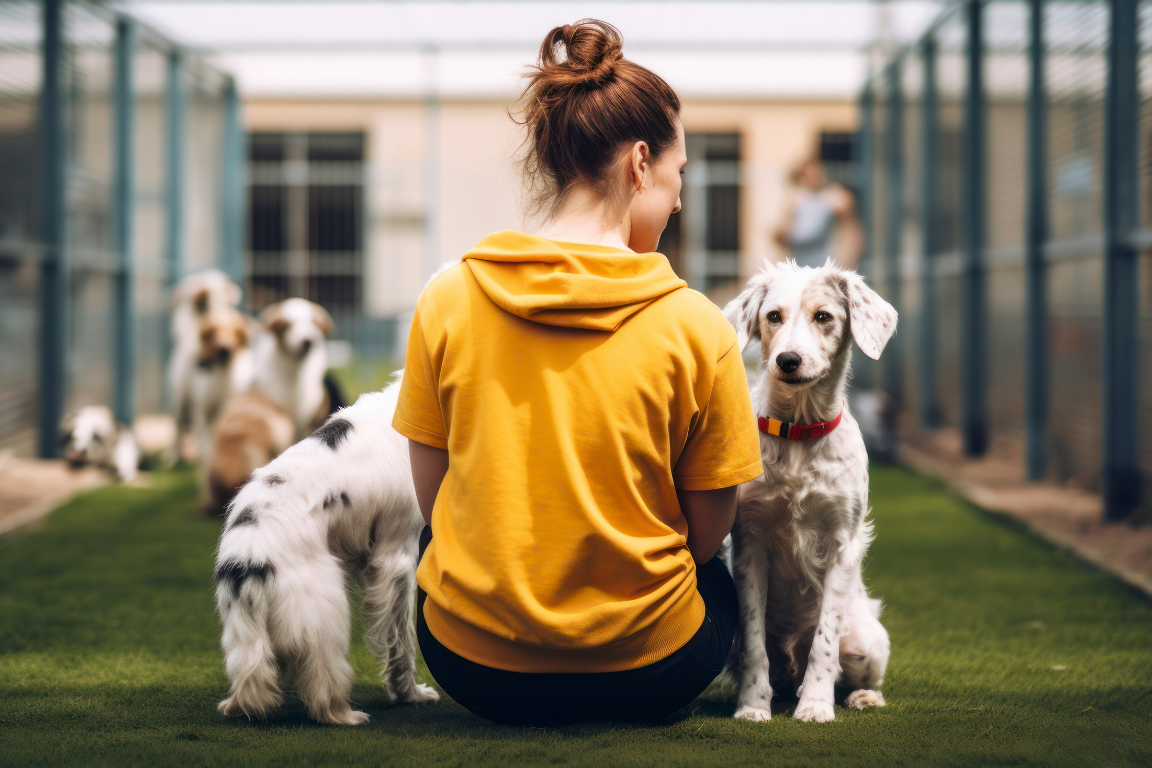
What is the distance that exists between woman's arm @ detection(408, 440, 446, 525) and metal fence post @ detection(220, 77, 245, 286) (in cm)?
965

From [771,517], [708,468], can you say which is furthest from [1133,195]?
[708,468]

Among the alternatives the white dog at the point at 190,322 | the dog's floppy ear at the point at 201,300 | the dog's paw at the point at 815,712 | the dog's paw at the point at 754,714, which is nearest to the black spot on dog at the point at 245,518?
the dog's paw at the point at 754,714

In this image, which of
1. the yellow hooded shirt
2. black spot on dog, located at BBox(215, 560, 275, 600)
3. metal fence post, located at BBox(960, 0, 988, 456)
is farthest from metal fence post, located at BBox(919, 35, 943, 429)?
black spot on dog, located at BBox(215, 560, 275, 600)

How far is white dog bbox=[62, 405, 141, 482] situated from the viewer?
665 cm

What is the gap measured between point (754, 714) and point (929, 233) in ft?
23.7

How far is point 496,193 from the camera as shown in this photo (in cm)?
1399

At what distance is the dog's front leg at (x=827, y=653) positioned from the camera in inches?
96.8

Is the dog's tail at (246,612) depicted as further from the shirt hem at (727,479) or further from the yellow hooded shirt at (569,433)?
the shirt hem at (727,479)

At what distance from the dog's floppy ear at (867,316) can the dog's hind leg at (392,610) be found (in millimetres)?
1238

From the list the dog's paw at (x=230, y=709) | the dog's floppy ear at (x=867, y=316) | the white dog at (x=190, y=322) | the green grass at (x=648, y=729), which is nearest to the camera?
the green grass at (x=648, y=729)

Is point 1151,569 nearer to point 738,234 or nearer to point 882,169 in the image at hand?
point 882,169

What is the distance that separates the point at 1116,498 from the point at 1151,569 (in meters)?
0.88

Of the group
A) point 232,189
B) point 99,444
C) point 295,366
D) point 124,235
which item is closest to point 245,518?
point 295,366

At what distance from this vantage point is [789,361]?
7.97 ft
